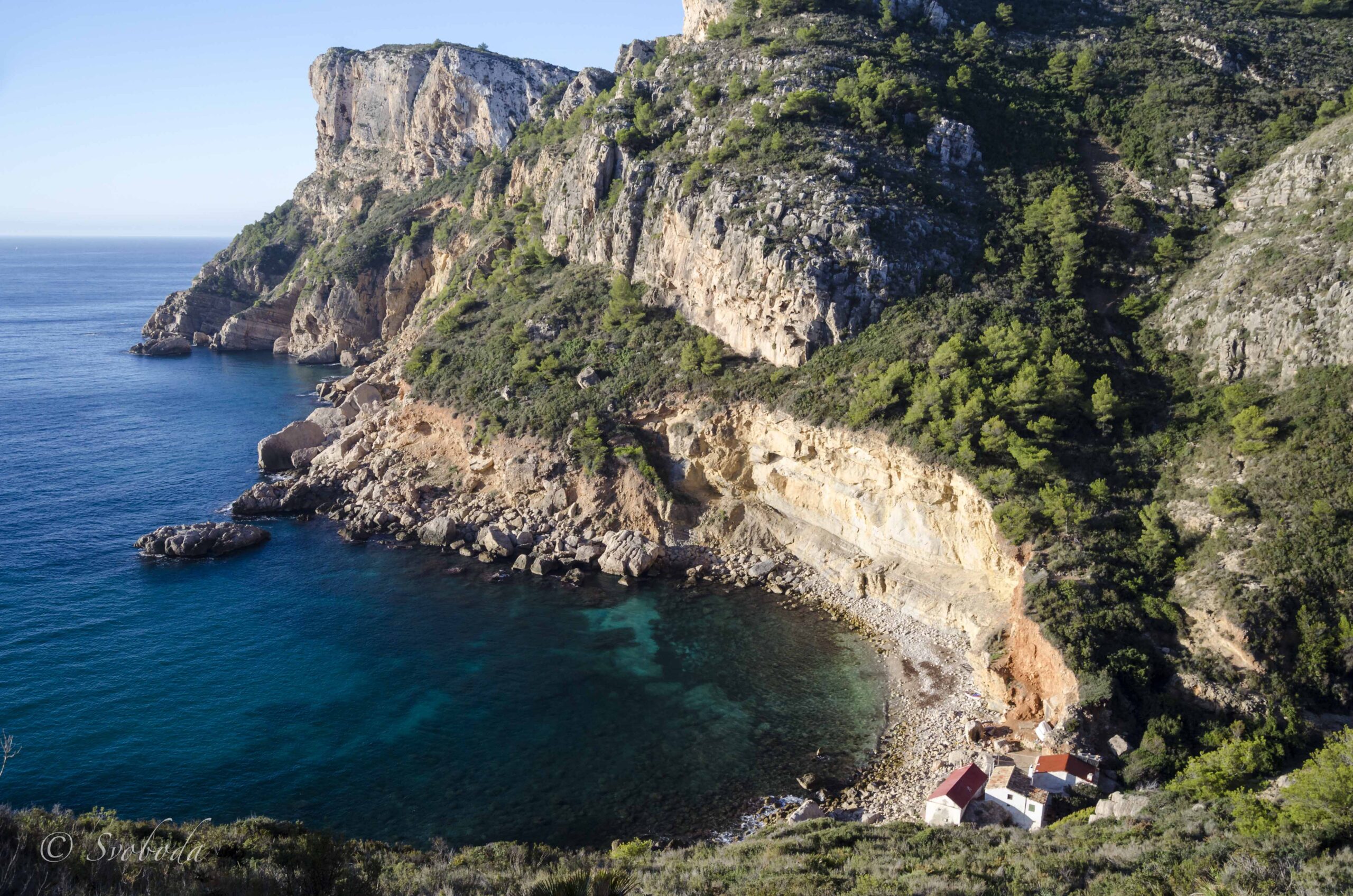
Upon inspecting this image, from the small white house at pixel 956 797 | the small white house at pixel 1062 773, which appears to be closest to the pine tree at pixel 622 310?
the small white house at pixel 956 797

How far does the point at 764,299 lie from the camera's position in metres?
47.6

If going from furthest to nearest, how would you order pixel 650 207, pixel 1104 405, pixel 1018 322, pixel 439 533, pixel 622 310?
1. pixel 650 207
2. pixel 622 310
3. pixel 439 533
4. pixel 1018 322
5. pixel 1104 405

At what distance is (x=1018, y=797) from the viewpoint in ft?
81.9

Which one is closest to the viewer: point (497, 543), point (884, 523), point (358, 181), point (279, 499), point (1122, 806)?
point (1122, 806)

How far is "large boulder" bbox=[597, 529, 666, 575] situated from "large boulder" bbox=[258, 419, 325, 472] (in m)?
28.6

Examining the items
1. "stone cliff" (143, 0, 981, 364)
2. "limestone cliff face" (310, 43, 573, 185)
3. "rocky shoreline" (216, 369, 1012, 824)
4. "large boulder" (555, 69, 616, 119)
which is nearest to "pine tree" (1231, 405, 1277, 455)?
"rocky shoreline" (216, 369, 1012, 824)

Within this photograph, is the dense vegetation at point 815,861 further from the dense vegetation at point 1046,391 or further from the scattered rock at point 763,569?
the scattered rock at point 763,569

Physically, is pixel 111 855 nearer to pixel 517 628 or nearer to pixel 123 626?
pixel 517 628

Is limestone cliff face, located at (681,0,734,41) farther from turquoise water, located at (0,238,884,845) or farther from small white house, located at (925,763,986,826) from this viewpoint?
small white house, located at (925,763,986,826)

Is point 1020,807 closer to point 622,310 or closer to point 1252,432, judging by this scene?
point 1252,432

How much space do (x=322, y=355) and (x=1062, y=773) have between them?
89.0 meters

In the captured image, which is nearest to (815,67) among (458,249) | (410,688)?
(458,249)

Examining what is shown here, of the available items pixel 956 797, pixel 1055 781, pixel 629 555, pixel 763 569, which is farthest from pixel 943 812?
pixel 629 555

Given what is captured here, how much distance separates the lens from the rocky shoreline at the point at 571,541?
1136 inches
